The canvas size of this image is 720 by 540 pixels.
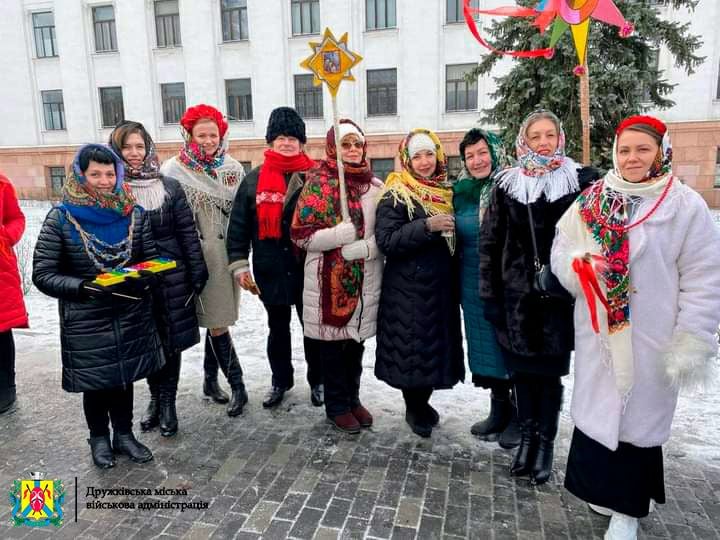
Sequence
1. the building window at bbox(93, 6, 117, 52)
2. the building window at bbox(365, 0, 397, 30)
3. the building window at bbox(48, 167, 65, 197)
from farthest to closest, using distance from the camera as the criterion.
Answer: the building window at bbox(48, 167, 65, 197)
the building window at bbox(93, 6, 117, 52)
the building window at bbox(365, 0, 397, 30)

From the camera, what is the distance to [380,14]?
62.4 ft

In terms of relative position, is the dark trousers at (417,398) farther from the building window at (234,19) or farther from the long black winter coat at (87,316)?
the building window at (234,19)

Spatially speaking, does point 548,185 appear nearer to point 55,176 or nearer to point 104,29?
point 104,29

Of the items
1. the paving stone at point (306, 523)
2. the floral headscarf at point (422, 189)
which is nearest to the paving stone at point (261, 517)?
the paving stone at point (306, 523)

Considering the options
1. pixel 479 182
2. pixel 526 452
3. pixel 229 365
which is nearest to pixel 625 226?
pixel 479 182

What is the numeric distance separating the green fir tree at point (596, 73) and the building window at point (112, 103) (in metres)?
18.4

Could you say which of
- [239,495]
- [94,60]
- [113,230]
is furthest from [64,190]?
[94,60]

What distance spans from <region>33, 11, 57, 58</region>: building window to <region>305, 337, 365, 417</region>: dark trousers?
25.3m

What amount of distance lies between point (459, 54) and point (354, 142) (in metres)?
17.1

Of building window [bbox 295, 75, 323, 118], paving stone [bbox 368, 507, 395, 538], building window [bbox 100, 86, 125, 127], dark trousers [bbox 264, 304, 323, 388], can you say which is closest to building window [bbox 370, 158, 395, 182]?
building window [bbox 295, 75, 323, 118]

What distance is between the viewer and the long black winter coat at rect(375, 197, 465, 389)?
3.24 m

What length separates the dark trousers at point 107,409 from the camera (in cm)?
324

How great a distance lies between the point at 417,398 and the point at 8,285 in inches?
126

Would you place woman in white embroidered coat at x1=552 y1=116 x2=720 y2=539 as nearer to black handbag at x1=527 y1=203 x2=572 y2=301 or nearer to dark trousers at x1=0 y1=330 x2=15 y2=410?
black handbag at x1=527 y1=203 x2=572 y2=301
